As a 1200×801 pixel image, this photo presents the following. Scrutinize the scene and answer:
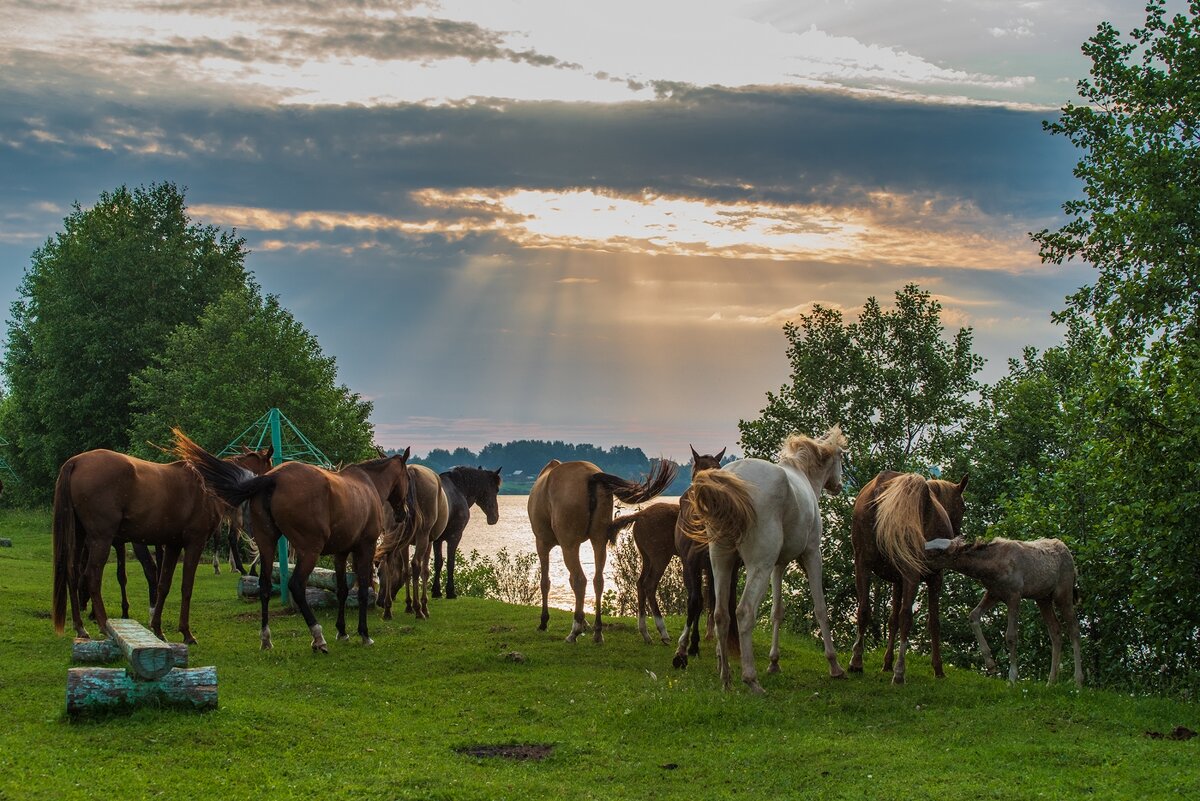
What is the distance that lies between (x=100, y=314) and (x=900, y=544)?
41329mm

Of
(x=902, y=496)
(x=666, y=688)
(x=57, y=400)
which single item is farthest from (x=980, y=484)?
(x=57, y=400)

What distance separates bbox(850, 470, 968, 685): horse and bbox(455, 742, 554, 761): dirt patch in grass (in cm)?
451

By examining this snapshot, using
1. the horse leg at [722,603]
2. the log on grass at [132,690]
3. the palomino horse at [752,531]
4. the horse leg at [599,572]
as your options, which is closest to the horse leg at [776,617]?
the palomino horse at [752,531]

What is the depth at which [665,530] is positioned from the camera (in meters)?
13.9

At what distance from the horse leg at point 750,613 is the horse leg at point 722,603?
0.17m

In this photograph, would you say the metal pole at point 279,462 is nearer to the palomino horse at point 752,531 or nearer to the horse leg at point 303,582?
the horse leg at point 303,582

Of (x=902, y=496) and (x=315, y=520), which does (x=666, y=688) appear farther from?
(x=315, y=520)

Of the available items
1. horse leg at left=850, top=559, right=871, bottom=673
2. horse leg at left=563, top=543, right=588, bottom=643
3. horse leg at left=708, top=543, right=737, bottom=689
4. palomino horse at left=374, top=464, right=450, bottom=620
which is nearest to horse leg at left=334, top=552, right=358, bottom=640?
palomino horse at left=374, top=464, right=450, bottom=620

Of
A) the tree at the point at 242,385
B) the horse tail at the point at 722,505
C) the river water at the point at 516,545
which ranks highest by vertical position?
the horse tail at the point at 722,505

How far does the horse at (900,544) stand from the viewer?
10906mm

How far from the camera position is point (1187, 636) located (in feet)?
48.0

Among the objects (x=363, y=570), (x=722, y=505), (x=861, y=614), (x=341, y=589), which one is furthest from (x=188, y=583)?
(x=861, y=614)

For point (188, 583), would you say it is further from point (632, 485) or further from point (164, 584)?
point (632, 485)

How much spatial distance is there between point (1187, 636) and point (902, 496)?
22.8 ft
